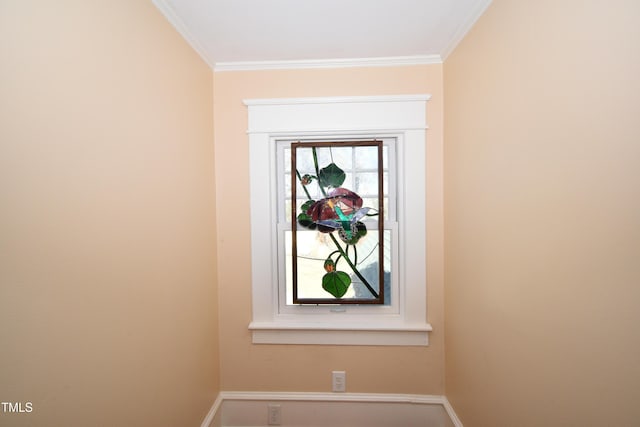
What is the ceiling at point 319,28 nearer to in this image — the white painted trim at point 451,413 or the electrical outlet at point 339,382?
the electrical outlet at point 339,382

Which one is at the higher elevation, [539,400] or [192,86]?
[192,86]

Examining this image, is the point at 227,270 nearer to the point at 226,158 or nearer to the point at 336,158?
the point at 226,158

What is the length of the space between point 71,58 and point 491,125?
1.51 metres

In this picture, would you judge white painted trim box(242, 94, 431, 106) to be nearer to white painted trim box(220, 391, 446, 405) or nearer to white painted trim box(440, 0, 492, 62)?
white painted trim box(440, 0, 492, 62)

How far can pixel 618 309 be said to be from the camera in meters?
0.65

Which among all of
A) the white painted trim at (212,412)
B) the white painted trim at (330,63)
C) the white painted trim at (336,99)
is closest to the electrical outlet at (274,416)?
the white painted trim at (212,412)

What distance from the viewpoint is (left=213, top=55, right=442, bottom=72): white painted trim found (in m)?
1.50

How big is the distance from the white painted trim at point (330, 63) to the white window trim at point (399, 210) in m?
0.20

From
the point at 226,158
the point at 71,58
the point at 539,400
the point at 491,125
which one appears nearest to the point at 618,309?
the point at 539,400

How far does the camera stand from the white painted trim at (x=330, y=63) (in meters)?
1.50

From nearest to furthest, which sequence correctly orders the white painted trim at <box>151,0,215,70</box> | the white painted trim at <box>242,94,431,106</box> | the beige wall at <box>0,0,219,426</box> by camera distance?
the beige wall at <box>0,0,219,426</box>, the white painted trim at <box>151,0,215,70</box>, the white painted trim at <box>242,94,431,106</box>

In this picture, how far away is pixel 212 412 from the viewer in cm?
151

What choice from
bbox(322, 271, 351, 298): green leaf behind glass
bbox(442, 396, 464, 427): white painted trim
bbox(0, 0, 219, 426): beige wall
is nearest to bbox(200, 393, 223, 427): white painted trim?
bbox(0, 0, 219, 426): beige wall

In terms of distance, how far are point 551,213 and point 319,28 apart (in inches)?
50.0
